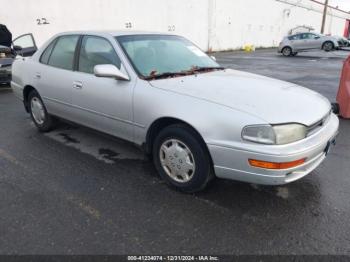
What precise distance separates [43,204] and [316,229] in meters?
2.40

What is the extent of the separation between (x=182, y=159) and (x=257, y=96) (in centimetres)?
91

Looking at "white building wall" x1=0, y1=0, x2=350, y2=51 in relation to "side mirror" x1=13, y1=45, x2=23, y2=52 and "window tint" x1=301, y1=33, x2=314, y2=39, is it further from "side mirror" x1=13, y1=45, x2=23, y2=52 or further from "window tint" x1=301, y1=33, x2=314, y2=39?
"window tint" x1=301, y1=33, x2=314, y2=39

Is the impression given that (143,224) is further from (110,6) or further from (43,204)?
(110,6)

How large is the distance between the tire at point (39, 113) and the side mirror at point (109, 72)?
1.84 metres

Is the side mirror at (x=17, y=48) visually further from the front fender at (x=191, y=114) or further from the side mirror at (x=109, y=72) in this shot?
the front fender at (x=191, y=114)

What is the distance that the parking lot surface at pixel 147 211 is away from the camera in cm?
246

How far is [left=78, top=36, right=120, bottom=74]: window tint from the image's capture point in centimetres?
365

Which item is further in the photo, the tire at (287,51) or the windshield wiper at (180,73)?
the tire at (287,51)

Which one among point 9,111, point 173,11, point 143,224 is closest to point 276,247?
point 143,224

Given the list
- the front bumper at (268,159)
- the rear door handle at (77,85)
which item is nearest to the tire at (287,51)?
the rear door handle at (77,85)

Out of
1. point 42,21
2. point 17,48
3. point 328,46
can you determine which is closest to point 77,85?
point 17,48

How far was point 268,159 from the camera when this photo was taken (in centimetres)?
255

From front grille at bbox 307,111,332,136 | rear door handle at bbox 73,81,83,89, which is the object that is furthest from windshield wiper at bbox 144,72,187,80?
front grille at bbox 307,111,332,136

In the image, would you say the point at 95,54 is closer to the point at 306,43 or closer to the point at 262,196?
the point at 262,196
